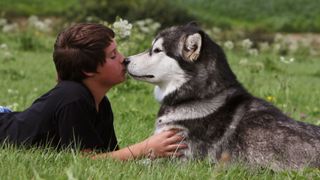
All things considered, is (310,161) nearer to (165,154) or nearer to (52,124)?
(165,154)

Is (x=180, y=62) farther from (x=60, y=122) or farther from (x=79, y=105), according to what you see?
(x=60, y=122)

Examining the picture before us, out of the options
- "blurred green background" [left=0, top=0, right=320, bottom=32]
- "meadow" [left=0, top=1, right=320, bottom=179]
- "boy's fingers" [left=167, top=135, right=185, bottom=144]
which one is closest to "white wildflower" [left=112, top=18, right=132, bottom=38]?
"meadow" [left=0, top=1, right=320, bottom=179]

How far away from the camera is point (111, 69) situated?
4848 millimetres

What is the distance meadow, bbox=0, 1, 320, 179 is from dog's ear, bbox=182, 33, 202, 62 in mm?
816

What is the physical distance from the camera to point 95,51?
15.4 feet

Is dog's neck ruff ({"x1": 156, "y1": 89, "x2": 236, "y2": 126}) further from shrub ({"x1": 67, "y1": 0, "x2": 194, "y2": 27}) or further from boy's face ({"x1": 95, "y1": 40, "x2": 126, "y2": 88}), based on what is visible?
shrub ({"x1": 67, "y1": 0, "x2": 194, "y2": 27})

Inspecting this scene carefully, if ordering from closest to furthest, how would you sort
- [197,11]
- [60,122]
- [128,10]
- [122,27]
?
1. [60,122]
2. [122,27]
3. [128,10]
4. [197,11]

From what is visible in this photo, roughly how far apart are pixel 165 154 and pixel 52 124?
2.76ft

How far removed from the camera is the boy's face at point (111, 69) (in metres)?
4.80

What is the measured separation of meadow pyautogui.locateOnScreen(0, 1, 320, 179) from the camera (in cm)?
373

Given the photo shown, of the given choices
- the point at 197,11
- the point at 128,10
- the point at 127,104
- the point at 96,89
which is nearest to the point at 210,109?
the point at 96,89

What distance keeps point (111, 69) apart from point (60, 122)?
0.62 meters

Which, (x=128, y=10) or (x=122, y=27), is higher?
(x=122, y=27)

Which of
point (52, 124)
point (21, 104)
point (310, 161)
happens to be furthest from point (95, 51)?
point (21, 104)
